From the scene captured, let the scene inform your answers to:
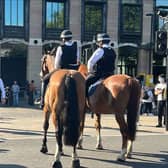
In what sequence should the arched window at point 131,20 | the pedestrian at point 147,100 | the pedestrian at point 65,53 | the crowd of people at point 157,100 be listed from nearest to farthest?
1. the pedestrian at point 65,53
2. the crowd of people at point 157,100
3. the pedestrian at point 147,100
4. the arched window at point 131,20

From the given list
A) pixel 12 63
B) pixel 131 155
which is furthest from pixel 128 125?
pixel 12 63

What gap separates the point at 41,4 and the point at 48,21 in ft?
5.56

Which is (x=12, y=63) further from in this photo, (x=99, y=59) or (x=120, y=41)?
(x=99, y=59)

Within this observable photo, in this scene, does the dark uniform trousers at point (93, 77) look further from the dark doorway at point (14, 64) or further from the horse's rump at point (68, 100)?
the dark doorway at point (14, 64)

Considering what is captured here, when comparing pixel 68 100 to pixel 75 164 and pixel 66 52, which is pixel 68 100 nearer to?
pixel 75 164

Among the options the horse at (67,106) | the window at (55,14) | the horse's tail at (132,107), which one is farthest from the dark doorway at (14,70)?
the horse at (67,106)

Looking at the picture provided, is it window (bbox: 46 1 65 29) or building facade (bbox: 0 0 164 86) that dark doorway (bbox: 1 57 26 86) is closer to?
building facade (bbox: 0 0 164 86)

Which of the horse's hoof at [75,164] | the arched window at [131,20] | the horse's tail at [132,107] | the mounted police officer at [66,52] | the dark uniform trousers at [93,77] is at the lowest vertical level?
the horse's hoof at [75,164]

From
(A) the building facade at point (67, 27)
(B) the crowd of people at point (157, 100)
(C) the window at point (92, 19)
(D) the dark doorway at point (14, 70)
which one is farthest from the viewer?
(C) the window at point (92, 19)

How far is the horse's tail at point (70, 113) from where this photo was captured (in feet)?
28.2

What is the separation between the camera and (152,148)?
11.4 m

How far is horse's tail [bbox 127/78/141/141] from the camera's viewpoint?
387 inches

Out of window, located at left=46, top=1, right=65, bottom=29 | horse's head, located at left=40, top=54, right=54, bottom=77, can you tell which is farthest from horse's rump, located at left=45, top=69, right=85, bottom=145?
window, located at left=46, top=1, right=65, bottom=29

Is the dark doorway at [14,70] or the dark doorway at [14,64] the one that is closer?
the dark doorway at [14,64]
